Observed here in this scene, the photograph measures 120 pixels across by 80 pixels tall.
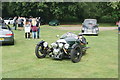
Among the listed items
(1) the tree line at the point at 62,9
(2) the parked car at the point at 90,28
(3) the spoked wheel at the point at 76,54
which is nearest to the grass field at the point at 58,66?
(3) the spoked wheel at the point at 76,54

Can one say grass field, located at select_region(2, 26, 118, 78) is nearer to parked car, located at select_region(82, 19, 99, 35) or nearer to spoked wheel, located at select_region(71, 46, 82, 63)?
spoked wheel, located at select_region(71, 46, 82, 63)

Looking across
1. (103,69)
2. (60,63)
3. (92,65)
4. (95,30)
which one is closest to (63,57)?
(60,63)

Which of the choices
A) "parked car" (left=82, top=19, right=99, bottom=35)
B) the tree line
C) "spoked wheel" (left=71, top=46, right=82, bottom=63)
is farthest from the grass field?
the tree line

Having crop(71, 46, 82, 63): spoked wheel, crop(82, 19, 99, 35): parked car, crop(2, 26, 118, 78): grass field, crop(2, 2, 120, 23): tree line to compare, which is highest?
crop(2, 2, 120, 23): tree line

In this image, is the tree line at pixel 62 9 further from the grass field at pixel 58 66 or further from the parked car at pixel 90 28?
the grass field at pixel 58 66

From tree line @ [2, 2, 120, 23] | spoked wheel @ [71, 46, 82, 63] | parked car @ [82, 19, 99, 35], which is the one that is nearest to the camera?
spoked wheel @ [71, 46, 82, 63]

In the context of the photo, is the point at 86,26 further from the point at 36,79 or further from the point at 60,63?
the point at 36,79

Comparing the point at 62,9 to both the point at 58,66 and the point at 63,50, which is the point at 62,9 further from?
the point at 58,66

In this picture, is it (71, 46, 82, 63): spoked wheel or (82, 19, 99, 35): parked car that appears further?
(82, 19, 99, 35): parked car

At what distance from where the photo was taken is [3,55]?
474 inches

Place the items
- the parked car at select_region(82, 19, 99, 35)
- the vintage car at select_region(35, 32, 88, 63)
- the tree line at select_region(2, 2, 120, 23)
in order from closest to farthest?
1. the vintage car at select_region(35, 32, 88, 63)
2. the parked car at select_region(82, 19, 99, 35)
3. the tree line at select_region(2, 2, 120, 23)

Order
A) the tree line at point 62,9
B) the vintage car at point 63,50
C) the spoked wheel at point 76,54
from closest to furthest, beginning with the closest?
1. the spoked wheel at point 76,54
2. the vintage car at point 63,50
3. the tree line at point 62,9

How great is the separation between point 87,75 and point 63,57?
9.19 ft

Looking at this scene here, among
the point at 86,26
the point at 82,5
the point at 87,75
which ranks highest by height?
the point at 82,5
